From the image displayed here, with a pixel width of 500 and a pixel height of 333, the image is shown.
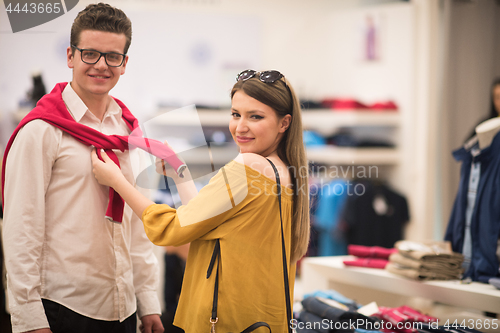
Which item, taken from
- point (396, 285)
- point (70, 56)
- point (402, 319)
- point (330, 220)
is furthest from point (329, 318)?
point (330, 220)

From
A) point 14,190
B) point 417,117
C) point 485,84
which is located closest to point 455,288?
point 14,190

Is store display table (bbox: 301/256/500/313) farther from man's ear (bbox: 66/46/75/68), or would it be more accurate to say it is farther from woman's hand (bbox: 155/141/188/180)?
man's ear (bbox: 66/46/75/68)

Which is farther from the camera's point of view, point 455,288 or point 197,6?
point 197,6

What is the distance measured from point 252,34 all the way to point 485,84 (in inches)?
98.8

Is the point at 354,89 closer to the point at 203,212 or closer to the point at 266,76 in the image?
the point at 266,76

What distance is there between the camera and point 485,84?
4.31 m

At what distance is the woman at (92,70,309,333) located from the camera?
4.25 feet

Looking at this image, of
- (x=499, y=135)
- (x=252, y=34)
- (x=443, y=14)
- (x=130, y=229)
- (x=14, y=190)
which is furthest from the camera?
(x=252, y=34)

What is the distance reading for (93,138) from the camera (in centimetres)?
141

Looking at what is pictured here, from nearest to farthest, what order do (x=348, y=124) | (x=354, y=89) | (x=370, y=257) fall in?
(x=370, y=257)
(x=348, y=124)
(x=354, y=89)

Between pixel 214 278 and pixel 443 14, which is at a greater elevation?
pixel 443 14

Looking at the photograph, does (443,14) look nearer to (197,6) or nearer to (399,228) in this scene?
(399,228)

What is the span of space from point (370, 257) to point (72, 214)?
199cm

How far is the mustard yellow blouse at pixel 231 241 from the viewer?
50.7 inches
